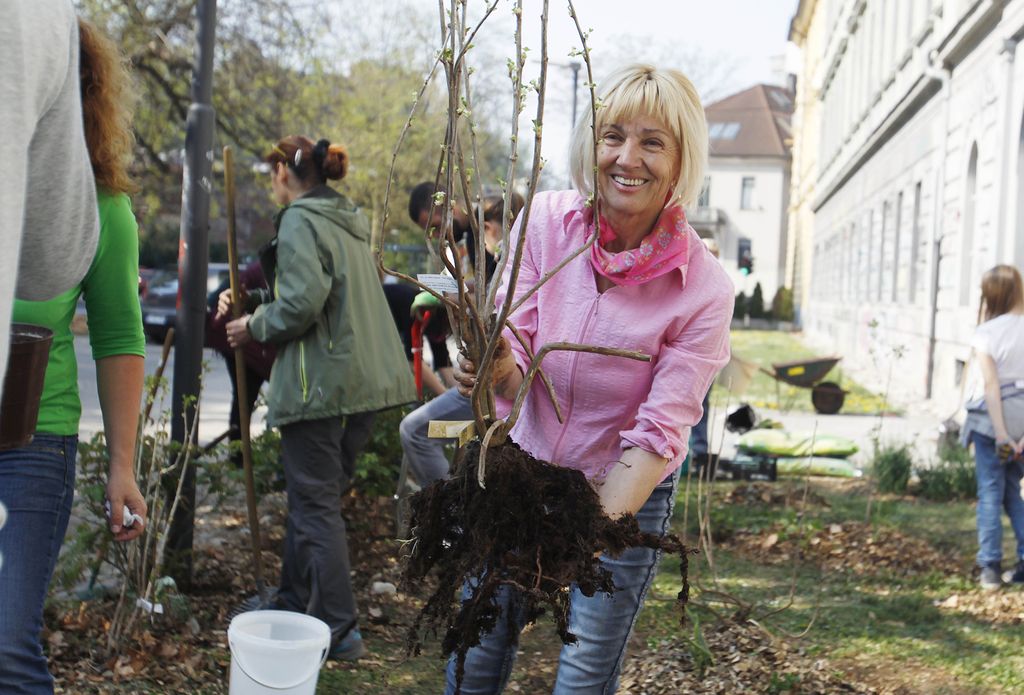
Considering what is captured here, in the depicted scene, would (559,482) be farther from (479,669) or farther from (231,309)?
(231,309)

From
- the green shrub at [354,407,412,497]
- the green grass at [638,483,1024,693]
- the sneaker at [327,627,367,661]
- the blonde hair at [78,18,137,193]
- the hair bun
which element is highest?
the hair bun

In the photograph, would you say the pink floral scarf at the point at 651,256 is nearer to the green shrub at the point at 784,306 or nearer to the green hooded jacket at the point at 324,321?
the green hooded jacket at the point at 324,321

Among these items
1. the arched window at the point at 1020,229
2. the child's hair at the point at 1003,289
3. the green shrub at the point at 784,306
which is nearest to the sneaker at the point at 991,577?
the child's hair at the point at 1003,289

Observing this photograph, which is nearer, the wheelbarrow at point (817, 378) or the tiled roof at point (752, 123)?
the wheelbarrow at point (817, 378)

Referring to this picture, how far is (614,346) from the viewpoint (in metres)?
2.62

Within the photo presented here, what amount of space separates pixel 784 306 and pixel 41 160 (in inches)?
2007

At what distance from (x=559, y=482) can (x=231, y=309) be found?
9.83ft

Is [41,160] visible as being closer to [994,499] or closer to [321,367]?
[321,367]

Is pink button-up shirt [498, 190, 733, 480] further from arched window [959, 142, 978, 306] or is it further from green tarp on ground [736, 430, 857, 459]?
arched window [959, 142, 978, 306]

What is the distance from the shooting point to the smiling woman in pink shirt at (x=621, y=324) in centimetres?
256

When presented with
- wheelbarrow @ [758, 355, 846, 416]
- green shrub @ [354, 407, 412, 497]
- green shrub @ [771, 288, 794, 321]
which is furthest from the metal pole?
green shrub @ [771, 288, 794, 321]

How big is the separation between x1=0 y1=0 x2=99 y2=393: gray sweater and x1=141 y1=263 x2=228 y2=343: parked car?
2034 cm

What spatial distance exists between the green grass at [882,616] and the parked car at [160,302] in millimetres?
16766

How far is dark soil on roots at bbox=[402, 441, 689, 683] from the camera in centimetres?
222
